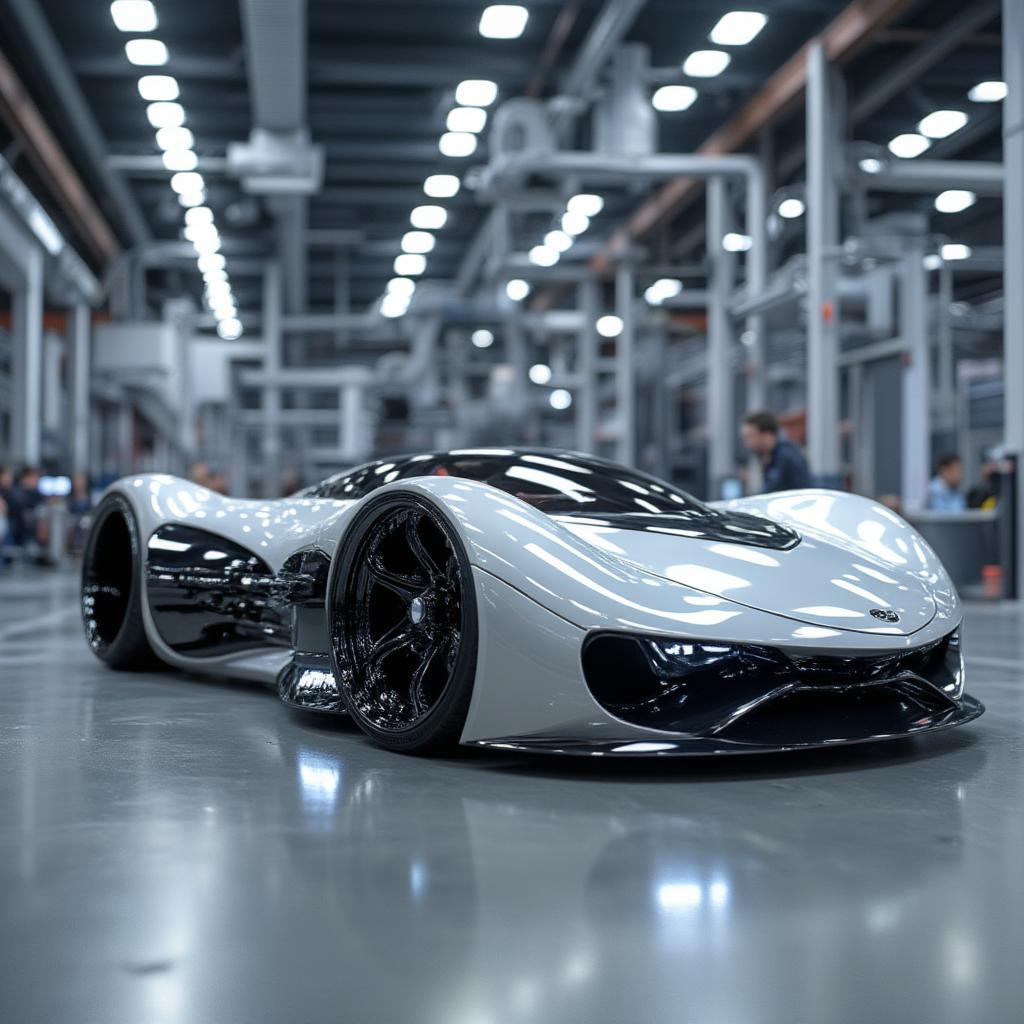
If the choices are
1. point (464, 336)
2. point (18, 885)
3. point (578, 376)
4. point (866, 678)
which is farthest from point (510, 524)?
point (464, 336)

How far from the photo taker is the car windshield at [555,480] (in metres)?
4.01

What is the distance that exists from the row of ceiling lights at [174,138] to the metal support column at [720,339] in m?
7.41

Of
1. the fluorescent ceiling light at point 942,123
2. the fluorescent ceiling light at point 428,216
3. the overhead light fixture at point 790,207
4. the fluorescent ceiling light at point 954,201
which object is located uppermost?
the fluorescent ceiling light at point 428,216

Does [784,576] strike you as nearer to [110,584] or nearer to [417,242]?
[110,584]

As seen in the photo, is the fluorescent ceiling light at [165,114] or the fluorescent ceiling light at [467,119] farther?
the fluorescent ceiling light at [165,114]

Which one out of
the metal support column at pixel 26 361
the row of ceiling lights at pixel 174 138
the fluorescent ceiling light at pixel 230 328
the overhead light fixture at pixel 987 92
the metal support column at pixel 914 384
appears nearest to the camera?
the row of ceiling lights at pixel 174 138

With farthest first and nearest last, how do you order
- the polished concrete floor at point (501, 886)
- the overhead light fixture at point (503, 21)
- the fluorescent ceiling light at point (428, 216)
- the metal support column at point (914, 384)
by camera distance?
the fluorescent ceiling light at point (428, 216), the metal support column at point (914, 384), the overhead light fixture at point (503, 21), the polished concrete floor at point (501, 886)

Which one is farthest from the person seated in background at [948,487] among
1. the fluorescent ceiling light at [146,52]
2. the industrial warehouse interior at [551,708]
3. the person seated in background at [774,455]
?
the fluorescent ceiling light at [146,52]

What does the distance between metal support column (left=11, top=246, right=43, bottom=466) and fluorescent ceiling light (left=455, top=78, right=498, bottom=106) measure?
6.44 metres

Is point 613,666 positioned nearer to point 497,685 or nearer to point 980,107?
point 497,685

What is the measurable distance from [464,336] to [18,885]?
88.7ft

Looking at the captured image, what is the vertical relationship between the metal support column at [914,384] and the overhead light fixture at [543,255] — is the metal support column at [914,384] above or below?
below

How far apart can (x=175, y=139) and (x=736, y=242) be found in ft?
30.3

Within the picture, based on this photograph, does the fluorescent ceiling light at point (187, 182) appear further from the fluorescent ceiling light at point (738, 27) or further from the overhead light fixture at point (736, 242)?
the fluorescent ceiling light at point (738, 27)
